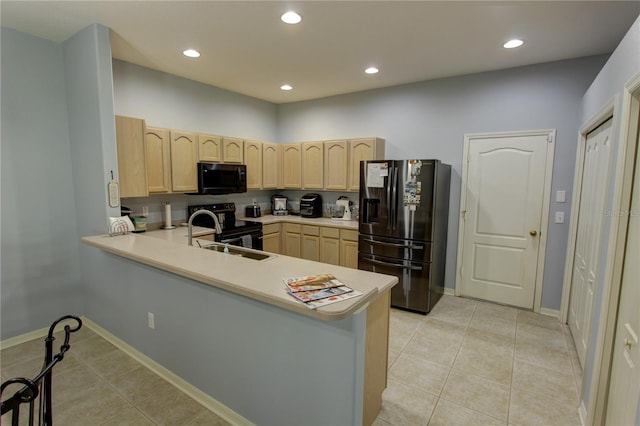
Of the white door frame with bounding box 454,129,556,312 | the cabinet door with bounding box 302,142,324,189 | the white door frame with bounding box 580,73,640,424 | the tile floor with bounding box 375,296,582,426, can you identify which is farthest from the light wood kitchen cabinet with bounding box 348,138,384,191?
the white door frame with bounding box 580,73,640,424

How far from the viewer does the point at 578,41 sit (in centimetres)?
287

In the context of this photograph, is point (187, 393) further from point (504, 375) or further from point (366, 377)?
point (504, 375)

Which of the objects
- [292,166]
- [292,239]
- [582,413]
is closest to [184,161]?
[292,166]

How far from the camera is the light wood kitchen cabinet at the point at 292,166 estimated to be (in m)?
5.10

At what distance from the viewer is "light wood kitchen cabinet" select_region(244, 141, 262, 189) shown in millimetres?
4707

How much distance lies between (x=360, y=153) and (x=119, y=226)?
3033mm

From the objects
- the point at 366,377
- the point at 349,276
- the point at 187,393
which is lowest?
the point at 187,393

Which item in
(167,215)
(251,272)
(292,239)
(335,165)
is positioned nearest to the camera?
(251,272)

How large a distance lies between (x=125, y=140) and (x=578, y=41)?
4.35 meters

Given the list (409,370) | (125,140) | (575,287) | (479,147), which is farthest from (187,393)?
(479,147)

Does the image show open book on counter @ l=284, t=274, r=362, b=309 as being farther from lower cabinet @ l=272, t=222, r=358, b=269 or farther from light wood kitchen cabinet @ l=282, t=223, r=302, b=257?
light wood kitchen cabinet @ l=282, t=223, r=302, b=257

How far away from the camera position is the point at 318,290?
1.61m

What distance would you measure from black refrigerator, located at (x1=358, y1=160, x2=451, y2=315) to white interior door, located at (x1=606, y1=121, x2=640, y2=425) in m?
1.87

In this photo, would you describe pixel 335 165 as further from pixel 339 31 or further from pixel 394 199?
pixel 339 31
